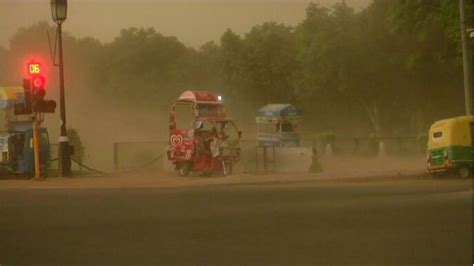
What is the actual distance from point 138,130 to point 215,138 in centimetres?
3059

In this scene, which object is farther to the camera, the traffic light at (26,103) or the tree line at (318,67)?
the tree line at (318,67)

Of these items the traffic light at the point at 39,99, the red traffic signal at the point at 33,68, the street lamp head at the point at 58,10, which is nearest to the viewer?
the traffic light at the point at 39,99

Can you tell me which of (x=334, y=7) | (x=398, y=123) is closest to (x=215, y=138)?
(x=334, y=7)

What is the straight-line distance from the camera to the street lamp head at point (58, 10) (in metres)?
27.5

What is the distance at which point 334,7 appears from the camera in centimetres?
5200

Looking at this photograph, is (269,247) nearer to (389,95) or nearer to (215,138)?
(215,138)

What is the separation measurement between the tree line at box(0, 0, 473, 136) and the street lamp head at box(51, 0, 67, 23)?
1732 centimetres

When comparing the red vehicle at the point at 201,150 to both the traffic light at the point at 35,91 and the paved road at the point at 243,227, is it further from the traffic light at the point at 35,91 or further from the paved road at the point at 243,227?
the paved road at the point at 243,227

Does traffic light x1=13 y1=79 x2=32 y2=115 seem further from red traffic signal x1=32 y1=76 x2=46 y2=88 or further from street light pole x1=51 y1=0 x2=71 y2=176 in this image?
street light pole x1=51 y1=0 x2=71 y2=176

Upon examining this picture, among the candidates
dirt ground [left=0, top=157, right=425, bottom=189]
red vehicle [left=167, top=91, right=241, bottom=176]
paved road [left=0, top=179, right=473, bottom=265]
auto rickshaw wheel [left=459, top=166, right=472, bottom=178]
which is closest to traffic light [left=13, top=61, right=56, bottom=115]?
dirt ground [left=0, top=157, right=425, bottom=189]

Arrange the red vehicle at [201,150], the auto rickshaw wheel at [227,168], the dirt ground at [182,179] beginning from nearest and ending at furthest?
the dirt ground at [182,179] → the auto rickshaw wheel at [227,168] → the red vehicle at [201,150]

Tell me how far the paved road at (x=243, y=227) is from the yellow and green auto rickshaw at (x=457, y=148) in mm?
5355

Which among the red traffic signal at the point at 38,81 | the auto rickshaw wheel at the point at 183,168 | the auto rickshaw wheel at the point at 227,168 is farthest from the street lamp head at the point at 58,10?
the auto rickshaw wheel at the point at 227,168

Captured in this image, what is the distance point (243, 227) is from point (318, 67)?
3790 cm
